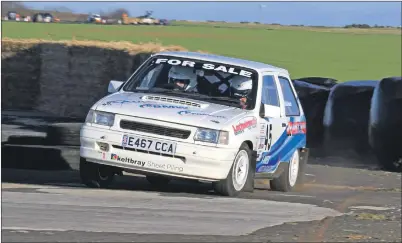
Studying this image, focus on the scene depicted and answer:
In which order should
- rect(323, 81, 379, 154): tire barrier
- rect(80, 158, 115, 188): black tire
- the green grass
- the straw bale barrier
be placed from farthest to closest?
the green grass → the straw bale barrier → rect(323, 81, 379, 154): tire barrier → rect(80, 158, 115, 188): black tire

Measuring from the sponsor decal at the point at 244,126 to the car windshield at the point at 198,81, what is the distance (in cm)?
22

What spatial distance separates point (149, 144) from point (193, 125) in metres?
0.48

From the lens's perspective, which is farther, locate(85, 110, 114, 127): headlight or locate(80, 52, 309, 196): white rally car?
locate(85, 110, 114, 127): headlight

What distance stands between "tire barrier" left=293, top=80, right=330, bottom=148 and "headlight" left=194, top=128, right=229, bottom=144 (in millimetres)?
8757

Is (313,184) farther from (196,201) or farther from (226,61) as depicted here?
(196,201)

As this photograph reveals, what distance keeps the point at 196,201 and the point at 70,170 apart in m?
3.36

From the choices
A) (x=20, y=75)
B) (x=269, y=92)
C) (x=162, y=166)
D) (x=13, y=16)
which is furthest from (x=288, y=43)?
(x=162, y=166)

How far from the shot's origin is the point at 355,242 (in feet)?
25.9

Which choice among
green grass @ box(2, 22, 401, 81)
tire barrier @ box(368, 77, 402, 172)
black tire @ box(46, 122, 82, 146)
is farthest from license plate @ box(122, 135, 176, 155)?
green grass @ box(2, 22, 401, 81)

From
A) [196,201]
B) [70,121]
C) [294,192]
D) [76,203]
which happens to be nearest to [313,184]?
[294,192]

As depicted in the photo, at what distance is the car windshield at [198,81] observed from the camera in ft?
36.0

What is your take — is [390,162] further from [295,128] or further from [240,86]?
[240,86]

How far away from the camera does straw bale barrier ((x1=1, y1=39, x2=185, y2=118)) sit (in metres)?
20.2

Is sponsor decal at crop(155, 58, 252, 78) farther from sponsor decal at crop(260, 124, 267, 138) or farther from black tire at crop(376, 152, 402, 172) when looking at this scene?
black tire at crop(376, 152, 402, 172)
